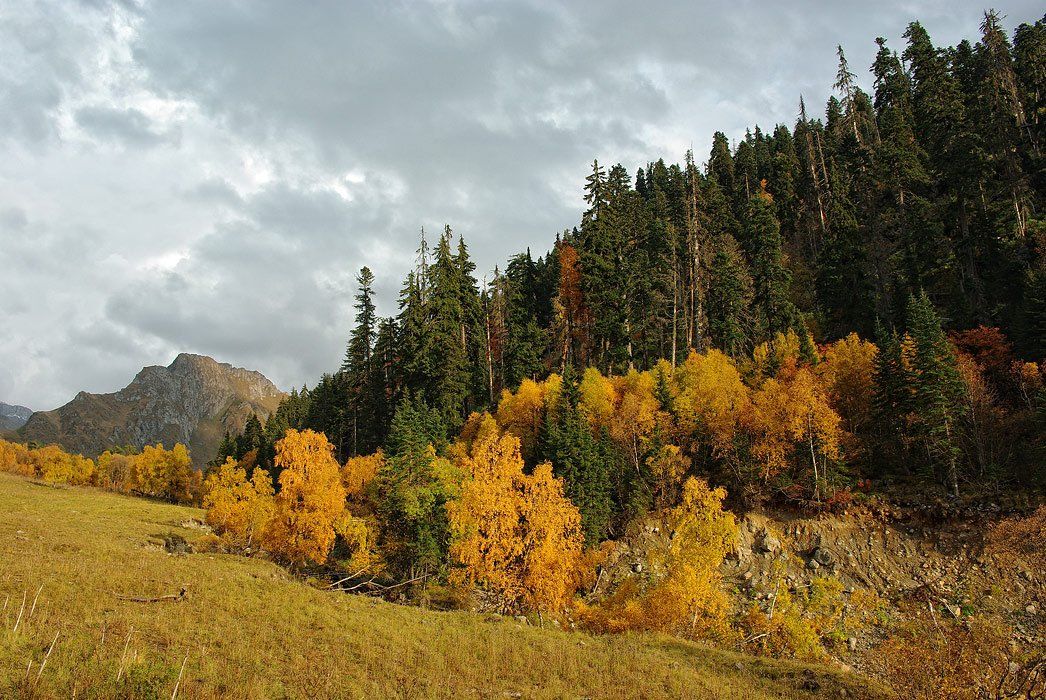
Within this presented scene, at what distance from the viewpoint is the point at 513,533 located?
33.3 m

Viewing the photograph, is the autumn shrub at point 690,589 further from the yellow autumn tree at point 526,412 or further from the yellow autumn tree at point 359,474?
the yellow autumn tree at point 359,474

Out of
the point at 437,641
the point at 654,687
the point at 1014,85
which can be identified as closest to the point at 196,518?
the point at 437,641

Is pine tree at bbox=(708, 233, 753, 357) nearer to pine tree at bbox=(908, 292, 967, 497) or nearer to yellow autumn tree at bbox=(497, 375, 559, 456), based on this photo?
pine tree at bbox=(908, 292, 967, 497)

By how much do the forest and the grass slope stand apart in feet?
23.1

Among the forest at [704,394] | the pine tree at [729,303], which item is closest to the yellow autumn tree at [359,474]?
the forest at [704,394]

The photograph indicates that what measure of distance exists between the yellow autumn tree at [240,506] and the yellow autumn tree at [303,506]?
1.64 m

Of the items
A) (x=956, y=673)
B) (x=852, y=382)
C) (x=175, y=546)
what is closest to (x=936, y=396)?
(x=852, y=382)

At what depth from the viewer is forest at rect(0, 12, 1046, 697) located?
3488cm

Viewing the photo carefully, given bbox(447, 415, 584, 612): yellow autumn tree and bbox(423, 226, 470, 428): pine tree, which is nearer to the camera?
bbox(447, 415, 584, 612): yellow autumn tree

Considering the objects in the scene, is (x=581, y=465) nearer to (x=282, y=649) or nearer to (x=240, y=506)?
(x=240, y=506)

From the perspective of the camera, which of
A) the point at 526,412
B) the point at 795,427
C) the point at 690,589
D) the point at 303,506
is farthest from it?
the point at 526,412

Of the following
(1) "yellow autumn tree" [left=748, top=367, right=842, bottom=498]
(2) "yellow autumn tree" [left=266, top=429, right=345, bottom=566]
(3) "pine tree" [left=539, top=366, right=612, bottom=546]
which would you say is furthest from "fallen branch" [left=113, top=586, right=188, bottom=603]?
(1) "yellow autumn tree" [left=748, top=367, right=842, bottom=498]

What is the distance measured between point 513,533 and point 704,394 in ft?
79.1

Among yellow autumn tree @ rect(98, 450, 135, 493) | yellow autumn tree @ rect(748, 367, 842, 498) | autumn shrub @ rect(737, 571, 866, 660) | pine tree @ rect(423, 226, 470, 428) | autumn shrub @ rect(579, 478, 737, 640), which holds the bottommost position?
autumn shrub @ rect(737, 571, 866, 660)
